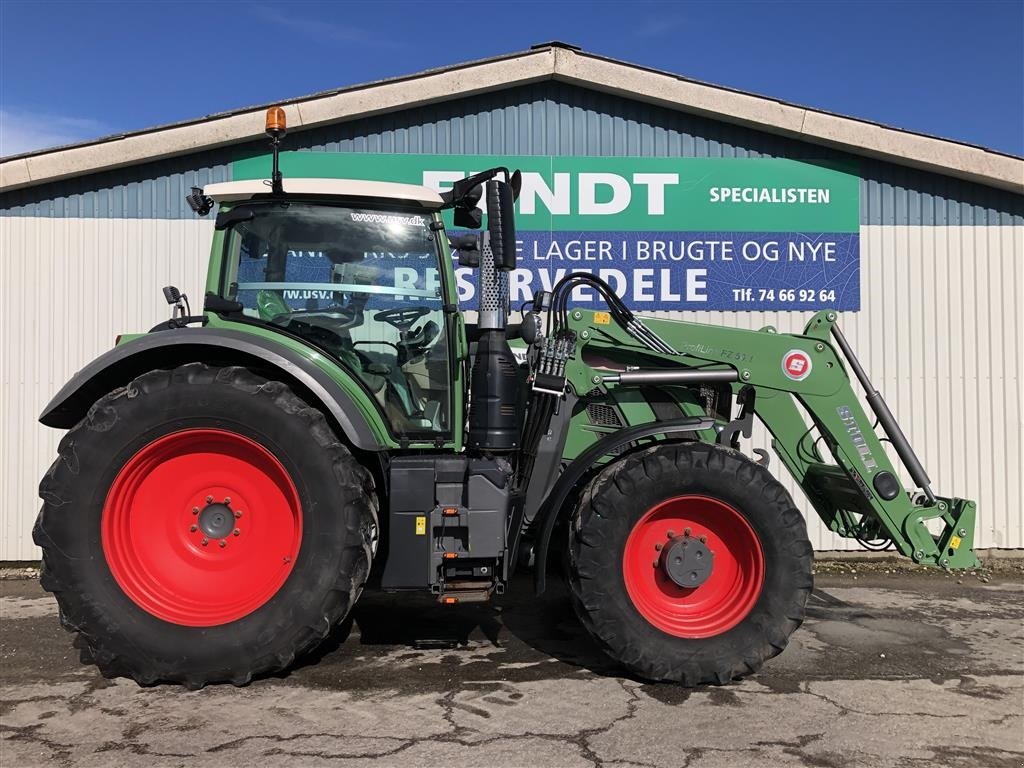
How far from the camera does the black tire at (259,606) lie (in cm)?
338

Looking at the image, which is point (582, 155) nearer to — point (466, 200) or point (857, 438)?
point (466, 200)

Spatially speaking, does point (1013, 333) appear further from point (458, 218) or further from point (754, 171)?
point (458, 218)

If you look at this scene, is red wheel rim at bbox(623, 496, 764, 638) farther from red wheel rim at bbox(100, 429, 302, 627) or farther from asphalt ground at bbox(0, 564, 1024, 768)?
A: red wheel rim at bbox(100, 429, 302, 627)

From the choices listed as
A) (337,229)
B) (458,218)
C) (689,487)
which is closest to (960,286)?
(689,487)

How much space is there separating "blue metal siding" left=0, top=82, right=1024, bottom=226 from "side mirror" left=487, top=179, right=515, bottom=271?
3402mm

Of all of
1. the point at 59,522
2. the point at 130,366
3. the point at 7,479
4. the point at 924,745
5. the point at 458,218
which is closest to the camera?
the point at 924,745

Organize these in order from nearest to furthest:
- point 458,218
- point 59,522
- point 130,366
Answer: point 59,522 → point 130,366 → point 458,218

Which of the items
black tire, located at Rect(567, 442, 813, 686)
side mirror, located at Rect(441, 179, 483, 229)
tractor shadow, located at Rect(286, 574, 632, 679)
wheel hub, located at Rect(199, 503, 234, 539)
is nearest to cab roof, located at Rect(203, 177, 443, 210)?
side mirror, located at Rect(441, 179, 483, 229)

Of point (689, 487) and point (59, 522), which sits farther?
point (689, 487)

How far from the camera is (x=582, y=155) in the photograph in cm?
668

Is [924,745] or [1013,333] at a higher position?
[1013,333]

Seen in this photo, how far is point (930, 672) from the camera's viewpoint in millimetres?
3908

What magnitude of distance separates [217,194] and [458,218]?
50.6 inches

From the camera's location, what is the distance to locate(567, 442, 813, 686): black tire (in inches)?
141
